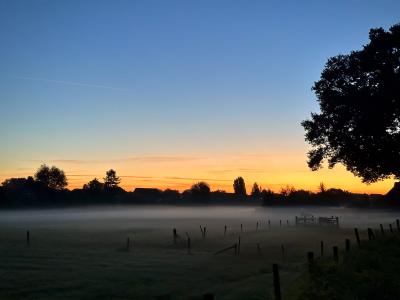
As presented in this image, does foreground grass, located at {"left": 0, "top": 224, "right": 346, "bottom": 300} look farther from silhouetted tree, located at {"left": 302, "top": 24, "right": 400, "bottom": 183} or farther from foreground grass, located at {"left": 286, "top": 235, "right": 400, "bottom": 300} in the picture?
silhouetted tree, located at {"left": 302, "top": 24, "right": 400, "bottom": 183}

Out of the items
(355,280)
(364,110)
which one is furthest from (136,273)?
(364,110)

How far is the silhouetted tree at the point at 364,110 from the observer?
37647 millimetres

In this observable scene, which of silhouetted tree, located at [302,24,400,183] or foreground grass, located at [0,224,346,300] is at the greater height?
silhouetted tree, located at [302,24,400,183]

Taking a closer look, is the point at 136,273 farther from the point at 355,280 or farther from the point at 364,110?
the point at 364,110

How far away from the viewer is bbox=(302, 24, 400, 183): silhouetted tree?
124 ft

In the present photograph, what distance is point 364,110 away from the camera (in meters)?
38.0

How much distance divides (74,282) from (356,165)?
27503 millimetres

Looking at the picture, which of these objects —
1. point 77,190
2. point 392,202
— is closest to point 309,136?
point 392,202

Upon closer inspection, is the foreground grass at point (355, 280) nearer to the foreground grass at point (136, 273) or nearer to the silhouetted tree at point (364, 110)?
the foreground grass at point (136, 273)

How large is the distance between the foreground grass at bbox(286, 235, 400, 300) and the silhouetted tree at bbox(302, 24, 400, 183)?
15.2 metres

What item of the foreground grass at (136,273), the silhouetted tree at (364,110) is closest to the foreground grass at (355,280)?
the foreground grass at (136,273)

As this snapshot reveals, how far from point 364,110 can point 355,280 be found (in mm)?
22582

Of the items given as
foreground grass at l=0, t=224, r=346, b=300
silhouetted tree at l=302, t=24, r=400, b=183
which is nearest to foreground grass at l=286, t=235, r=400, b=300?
foreground grass at l=0, t=224, r=346, b=300

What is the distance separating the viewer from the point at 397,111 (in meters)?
37.3
